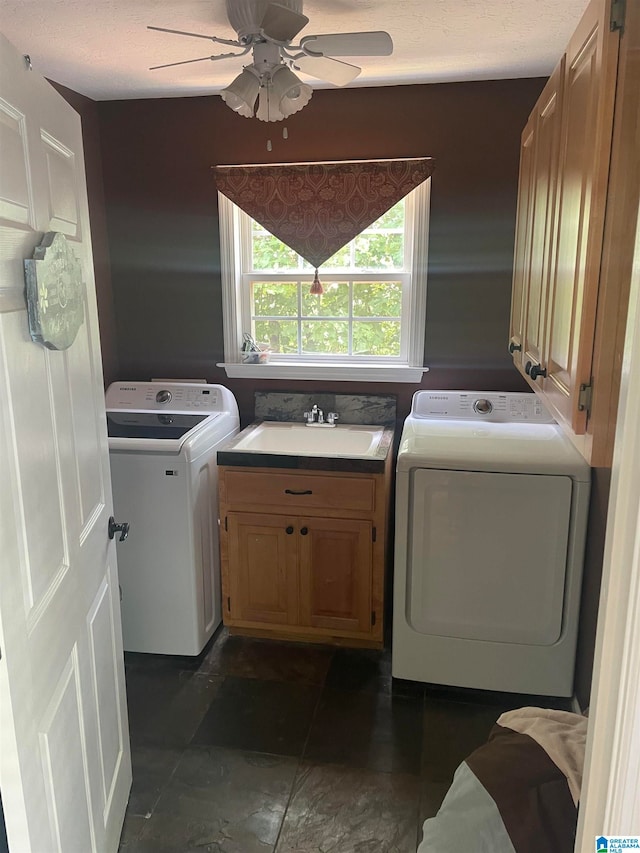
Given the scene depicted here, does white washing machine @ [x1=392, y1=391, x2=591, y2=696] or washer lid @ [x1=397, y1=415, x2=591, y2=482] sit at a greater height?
washer lid @ [x1=397, y1=415, x2=591, y2=482]

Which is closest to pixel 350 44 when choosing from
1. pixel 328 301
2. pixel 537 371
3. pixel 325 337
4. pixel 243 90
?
pixel 243 90

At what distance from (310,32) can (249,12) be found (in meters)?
0.43

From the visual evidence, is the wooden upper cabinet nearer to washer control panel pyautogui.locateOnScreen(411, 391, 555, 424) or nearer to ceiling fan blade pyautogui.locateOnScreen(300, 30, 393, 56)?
ceiling fan blade pyautogui.locateOnScreen(300, 30, 393, 56)

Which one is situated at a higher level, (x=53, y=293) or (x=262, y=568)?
(x=53, y=293)

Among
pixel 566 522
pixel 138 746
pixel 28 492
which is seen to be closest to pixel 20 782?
pixel 28 492

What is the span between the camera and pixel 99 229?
3.21 meters

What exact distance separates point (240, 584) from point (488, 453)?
4.04 feet

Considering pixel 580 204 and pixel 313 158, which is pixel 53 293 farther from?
pixel 313 158

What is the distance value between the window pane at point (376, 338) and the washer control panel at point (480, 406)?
1.10 feet

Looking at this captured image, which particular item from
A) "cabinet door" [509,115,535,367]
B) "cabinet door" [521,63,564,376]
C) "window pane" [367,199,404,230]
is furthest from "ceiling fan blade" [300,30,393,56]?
"window pane" [367,199,404,230]

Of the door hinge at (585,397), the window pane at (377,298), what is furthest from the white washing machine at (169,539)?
the door hinge at (585,397)

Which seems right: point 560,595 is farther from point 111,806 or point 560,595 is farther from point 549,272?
point 111,806

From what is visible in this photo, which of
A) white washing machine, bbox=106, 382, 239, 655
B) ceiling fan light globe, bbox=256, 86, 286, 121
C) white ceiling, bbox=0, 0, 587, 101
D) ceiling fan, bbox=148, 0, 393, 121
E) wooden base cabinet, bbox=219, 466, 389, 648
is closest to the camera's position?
ceiling fan, bbox=148, 0, 393, 121

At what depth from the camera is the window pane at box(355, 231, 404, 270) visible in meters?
3.15
